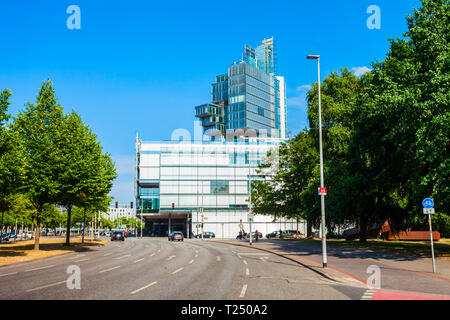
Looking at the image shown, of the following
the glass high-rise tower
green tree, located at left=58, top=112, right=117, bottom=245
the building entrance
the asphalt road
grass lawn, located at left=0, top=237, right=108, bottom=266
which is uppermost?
the glass high-rise tower

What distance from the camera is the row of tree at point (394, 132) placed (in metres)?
21.7

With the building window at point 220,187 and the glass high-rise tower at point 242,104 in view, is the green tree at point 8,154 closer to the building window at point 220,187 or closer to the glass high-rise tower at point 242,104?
the building window at point 220,187

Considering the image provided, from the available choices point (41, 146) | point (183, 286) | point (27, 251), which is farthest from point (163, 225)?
point (183, 286)

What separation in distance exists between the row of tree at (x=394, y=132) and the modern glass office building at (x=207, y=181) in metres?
53.9

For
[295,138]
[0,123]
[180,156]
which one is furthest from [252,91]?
[0,123]

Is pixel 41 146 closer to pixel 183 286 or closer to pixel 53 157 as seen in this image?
pixel 53 157

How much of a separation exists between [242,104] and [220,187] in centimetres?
7549

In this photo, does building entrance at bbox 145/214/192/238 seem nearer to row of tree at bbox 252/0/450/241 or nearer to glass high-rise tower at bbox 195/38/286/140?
glass high-rise tower at bbox 195/38/286/140

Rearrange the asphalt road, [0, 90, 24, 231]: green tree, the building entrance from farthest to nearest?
the building entrance < [0, 90, 24, 231]: green tree < the asphalt road

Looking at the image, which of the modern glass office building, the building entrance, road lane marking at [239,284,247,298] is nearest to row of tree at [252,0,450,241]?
road lane marking at [239,284,247,298]

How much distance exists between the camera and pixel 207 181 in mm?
98562

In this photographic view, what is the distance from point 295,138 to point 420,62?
30.3 metres

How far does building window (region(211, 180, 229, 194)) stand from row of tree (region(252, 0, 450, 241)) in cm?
5574

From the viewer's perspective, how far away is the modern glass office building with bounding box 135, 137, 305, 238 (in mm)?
96000
